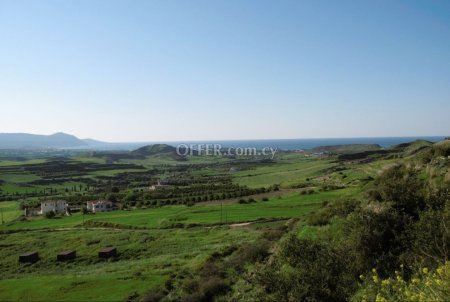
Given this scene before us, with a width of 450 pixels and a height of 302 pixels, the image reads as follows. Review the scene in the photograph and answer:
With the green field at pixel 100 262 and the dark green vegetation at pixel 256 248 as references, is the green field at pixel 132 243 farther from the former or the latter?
the dark green vegetation at pixel 256 248

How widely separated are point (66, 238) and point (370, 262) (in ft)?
155

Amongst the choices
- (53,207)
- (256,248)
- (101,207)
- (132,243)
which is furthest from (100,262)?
(53,207)

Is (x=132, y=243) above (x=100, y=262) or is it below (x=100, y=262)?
above

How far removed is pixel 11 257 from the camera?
45.3 metres

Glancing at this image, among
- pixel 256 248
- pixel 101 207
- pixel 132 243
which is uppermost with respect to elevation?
pixel 256 248

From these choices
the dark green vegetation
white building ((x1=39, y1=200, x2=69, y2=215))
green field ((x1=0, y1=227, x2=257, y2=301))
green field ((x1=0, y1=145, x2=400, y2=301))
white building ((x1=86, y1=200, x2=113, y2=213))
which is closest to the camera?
the dark green vegetation

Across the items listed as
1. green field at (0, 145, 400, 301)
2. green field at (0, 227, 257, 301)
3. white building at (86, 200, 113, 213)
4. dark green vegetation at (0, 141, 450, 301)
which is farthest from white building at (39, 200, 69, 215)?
green field at (0, 227, 257, 301)

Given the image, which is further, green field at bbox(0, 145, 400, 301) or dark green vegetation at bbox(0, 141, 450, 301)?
green field at bbox(0, 145, 400, 301)

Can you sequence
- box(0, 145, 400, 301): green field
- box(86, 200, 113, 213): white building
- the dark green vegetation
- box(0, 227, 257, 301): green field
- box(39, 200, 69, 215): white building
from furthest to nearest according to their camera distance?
1. box(39, 200, 69, 215): white building
2. box(86, 200, 113, 213): white building
3. box(0, 145, 400, 301): green field
4. box(0, 227, 257, 301): green field
5. the dark green vegetation

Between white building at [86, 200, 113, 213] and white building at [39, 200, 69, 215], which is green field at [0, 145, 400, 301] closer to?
white building at [86, 200, 113, 213]

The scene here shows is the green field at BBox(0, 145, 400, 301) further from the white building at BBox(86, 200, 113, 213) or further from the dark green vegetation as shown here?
the white building at BBox(86, 200, 113, 213)

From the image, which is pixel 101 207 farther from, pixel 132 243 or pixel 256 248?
pixel 256 248

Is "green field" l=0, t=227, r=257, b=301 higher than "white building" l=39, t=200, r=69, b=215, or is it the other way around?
"green field" l=0, t=227, r=257, b=301

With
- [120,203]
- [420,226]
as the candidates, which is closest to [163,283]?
[420,226]
